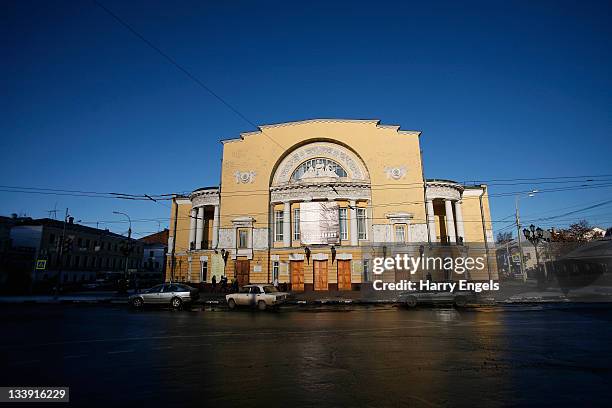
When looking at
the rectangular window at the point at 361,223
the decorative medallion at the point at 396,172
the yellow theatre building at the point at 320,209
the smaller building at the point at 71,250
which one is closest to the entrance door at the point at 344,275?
the yellow theatre building at the point at 320,209

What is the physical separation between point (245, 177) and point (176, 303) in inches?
665

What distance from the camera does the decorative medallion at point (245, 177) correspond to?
113ft

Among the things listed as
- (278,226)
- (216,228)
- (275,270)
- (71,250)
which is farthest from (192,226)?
(71,250)

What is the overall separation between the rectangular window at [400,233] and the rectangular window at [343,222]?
15.6 ft

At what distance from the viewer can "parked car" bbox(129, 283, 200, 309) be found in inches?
804

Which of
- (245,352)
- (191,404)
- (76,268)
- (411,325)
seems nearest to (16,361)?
(245,352)

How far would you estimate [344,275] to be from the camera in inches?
1229

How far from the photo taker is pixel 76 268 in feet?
177

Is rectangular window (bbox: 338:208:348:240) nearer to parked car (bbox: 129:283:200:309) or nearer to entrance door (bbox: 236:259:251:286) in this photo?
entrance door (bbox: 236:259:251:286)

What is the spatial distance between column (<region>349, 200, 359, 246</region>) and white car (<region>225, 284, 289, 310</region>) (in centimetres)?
1261

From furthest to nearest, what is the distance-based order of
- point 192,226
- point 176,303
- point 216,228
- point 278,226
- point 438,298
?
1. point 192,226
2. point 216,228
3. point 278,226
4. point 176,303
5. point 438,298

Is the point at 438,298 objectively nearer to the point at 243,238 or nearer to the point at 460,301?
the point at 460,301

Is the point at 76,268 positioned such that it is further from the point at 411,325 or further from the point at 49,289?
the point at 411,325

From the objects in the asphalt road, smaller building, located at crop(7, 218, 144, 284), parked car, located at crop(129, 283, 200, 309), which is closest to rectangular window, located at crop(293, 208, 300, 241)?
parked car, located at crop(129, 283, 200, 309)
